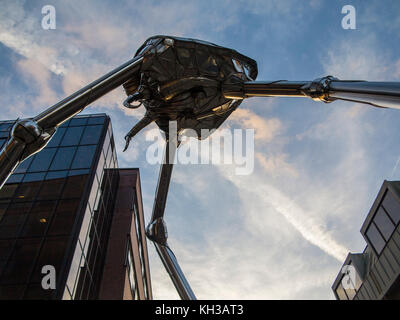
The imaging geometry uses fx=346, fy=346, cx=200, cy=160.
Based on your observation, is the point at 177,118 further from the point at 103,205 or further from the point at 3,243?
the point at 103,205

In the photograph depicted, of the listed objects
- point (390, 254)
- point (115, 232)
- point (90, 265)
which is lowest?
point (390, 254)

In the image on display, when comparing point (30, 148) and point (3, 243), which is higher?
point (3, 243)

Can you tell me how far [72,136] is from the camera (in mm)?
19812

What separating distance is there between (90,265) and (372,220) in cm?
1425

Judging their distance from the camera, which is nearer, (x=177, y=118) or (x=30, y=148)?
(x=30, y=148)

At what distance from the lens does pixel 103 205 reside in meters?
19.5

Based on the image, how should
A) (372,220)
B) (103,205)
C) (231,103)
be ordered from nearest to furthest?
(231,103) → (372,220) → (103,205)

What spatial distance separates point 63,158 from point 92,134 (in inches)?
95.1

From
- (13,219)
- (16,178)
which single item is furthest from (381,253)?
(16,178)

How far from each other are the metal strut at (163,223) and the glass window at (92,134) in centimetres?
1343

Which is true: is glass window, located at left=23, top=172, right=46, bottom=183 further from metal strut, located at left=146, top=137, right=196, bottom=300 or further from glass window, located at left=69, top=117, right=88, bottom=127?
metal strut, located at left=146, top=137, right=196, bottom=300

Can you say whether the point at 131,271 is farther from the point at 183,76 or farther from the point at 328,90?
the point at 328,90
